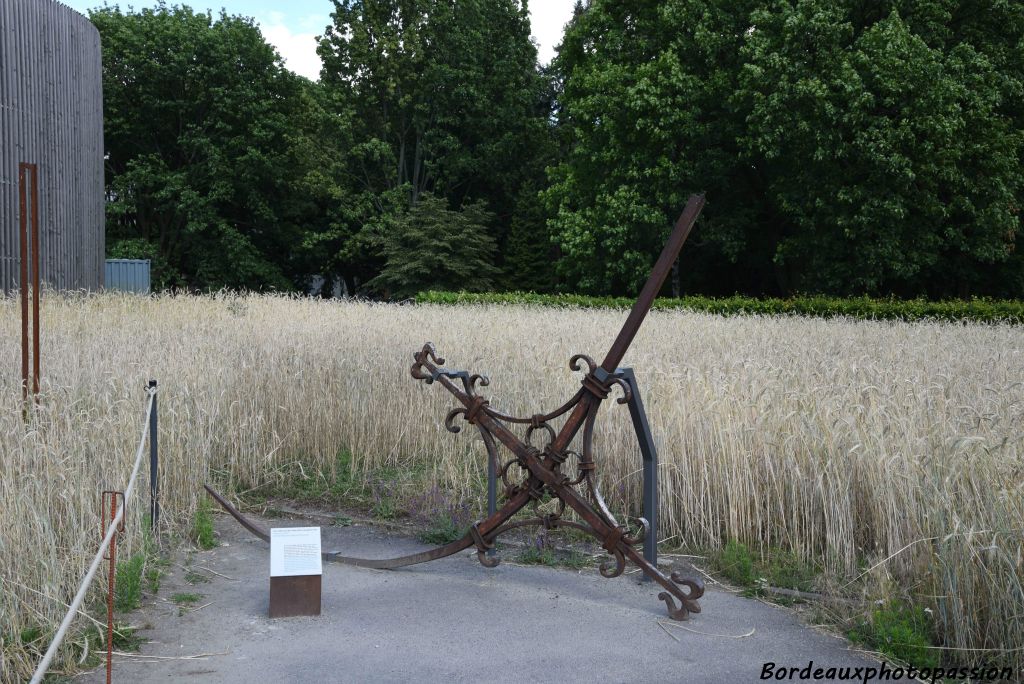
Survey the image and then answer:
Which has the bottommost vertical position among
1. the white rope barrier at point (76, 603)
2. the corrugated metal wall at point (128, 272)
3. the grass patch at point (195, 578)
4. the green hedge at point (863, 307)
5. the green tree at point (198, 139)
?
the grass patch at point (195, 578)

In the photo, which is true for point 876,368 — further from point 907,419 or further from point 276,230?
point 276,230

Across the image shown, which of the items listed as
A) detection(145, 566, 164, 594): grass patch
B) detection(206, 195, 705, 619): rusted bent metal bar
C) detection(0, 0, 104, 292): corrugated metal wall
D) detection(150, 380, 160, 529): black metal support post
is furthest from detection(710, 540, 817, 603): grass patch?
detection(0, 0, 104, 292): corrugated metal wall

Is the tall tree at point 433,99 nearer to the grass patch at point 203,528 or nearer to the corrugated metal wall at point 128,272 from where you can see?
the corrugated metal wall at point 128,272

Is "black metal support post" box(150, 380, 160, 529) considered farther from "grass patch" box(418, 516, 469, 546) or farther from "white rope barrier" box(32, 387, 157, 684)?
"white rope barrier" box(32, 387, 157, 684)

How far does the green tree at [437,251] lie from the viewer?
2981 centimetres

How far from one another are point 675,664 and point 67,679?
2.22 metres

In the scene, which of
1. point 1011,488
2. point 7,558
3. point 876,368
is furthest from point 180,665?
point 876,368

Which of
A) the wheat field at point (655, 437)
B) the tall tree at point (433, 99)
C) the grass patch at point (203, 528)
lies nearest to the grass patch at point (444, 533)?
the wheat field at point (655, 437)

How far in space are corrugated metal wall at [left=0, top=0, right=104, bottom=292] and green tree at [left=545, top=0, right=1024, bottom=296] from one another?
12.6 metres

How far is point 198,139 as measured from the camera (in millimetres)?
31891

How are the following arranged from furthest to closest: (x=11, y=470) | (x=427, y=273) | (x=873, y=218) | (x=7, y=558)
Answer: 1. (x=427, y=273)
2. (x=873, y=218)
3. (x=11, y=470)
4. (x=7, y=558)

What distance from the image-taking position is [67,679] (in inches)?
127

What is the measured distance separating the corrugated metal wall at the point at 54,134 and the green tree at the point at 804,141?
12649 millimetres

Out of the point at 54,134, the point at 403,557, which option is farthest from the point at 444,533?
the point at 54,134
